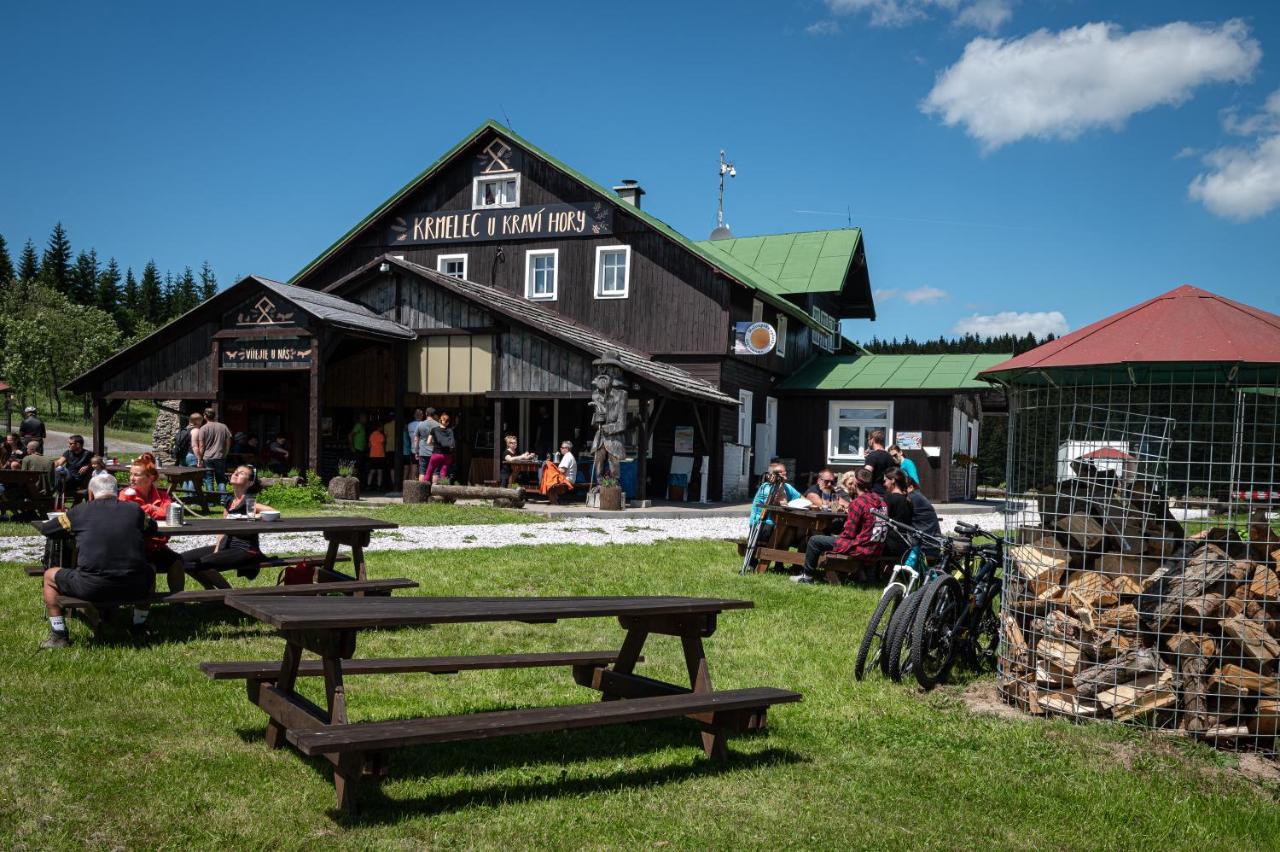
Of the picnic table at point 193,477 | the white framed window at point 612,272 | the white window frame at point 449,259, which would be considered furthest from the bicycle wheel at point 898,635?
the white window frame at point 449,259

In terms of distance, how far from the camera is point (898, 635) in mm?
6566

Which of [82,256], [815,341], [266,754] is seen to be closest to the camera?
[266,754]

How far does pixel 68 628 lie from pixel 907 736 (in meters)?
5.83

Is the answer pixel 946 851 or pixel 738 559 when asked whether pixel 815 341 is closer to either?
pixel 738 559

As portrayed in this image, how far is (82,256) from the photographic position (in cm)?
9625

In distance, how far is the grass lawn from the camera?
13.5 feet

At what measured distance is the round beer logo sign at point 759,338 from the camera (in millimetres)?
23859

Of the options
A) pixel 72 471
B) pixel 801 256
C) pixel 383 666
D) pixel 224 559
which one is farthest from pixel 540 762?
pixel 801 256

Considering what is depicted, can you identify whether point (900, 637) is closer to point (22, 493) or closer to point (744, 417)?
point (22, 493)

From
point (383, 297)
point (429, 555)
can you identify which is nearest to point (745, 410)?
point (383, 297)

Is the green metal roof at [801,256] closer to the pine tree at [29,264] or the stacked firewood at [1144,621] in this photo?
the stacked firewood at [1144,621]

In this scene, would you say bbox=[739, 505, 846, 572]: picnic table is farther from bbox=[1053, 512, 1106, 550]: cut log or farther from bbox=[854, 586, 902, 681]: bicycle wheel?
bbox=[1053, 512, 1106, 550]: cut log

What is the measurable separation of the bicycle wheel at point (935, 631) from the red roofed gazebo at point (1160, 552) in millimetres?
337

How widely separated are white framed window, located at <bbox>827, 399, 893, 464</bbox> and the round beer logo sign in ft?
13.6
